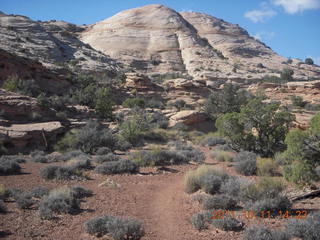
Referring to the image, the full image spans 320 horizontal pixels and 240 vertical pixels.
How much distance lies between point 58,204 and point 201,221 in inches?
135

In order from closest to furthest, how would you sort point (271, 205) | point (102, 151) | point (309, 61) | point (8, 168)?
point (271, 205), point (8, 168), point (102, 151), point (309, 61)

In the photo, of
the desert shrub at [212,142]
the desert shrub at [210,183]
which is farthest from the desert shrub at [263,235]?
the desert shrub at [212,142]

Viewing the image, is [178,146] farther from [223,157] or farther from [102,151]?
[102,151]

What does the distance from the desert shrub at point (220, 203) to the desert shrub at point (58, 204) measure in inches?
131

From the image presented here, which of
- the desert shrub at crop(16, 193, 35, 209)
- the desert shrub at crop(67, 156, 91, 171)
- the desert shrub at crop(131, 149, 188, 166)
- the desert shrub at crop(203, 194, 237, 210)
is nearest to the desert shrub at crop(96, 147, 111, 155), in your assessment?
the desert shrub at crop(131, 149, 188, 166)

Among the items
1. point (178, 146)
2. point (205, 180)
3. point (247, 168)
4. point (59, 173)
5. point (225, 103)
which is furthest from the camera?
point (225, 103)

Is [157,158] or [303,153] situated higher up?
[303,153]

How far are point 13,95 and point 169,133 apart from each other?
457 inches

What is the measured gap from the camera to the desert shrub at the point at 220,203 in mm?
6203

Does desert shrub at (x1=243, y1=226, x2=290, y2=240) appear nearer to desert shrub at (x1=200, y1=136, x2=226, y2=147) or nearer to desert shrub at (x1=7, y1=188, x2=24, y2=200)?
→ desert shrub at (x1=7, y1=188, x2=24, y2=200)

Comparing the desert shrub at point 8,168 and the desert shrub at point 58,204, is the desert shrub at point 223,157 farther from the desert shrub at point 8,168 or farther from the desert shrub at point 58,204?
the desert shrub at point 8,168

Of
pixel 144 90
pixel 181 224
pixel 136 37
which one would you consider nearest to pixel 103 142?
pixel 181 224

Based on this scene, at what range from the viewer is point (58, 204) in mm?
6078

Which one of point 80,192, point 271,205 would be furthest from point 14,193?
point 271,205
